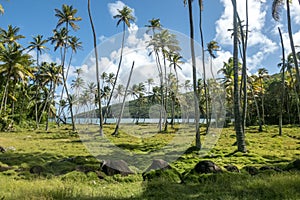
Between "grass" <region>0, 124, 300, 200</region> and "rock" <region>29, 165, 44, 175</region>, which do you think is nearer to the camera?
"grass" <region>0, 124, 300, 200</region>

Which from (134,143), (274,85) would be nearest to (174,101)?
(134,143)

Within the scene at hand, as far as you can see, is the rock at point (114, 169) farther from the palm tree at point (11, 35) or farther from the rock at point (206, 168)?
the palm tree at point (11, 35)

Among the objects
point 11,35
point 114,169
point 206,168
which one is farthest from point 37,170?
point 11,35

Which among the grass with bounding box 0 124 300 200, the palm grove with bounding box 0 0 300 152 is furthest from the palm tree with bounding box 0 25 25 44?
the grass with bounding box 0 124 300 200

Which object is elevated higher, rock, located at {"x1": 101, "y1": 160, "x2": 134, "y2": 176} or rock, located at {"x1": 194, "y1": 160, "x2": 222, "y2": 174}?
rock, located at {"x1": 194, "y1": 160, "x2": 222, "y2": 174}

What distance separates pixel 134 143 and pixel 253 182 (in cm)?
1015

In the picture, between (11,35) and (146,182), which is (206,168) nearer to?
(146,182)

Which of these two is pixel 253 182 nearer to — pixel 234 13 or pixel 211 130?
pixel 234 13

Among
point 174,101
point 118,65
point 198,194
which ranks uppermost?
point 118,65

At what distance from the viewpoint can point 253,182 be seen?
782 centimetres

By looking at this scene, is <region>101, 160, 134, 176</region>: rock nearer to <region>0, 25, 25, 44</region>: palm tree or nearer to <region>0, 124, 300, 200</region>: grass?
<region>0, 124, 300, 200</region>: grass

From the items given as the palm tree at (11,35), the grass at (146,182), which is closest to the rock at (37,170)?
the grass at (146,182)

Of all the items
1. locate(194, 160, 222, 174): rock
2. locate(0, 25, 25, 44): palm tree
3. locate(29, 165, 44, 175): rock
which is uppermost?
locate(0, 25, 25, 44): palm tree

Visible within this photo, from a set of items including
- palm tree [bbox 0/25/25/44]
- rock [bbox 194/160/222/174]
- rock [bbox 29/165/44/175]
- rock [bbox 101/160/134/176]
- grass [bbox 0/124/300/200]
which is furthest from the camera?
palm tree [bbox 0/25/25/44]
